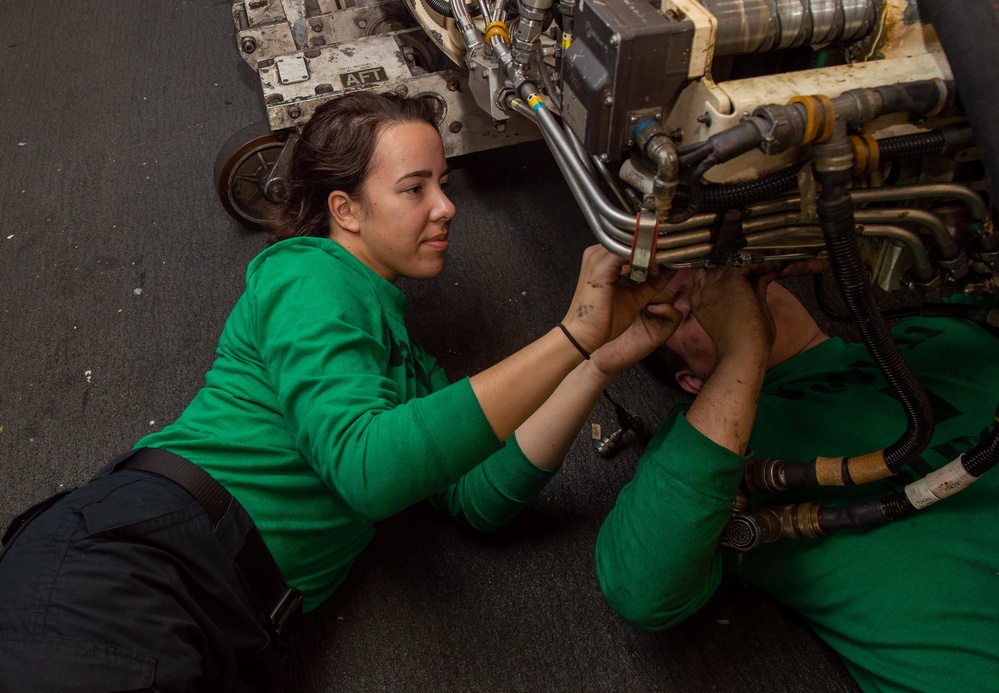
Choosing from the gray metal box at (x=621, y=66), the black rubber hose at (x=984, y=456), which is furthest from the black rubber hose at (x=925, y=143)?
the black rubber hose at (x=984, y=456)

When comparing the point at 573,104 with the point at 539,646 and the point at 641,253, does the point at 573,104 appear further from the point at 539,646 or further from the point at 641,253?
the point at 539,646

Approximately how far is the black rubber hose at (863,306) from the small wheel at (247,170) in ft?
4.02

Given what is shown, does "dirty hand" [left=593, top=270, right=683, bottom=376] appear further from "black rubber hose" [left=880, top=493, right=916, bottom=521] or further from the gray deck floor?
the gray deck floor

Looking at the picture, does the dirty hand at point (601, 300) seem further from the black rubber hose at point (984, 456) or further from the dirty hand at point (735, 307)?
the black rubber hose at point (984, 456)

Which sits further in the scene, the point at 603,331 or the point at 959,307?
the point at 959,307

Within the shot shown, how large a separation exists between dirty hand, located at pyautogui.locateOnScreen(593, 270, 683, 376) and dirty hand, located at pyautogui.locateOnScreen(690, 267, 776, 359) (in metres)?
0.05

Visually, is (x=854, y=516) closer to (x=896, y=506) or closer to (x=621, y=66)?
(x=896, y=506)

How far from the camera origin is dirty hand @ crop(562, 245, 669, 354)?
82 centimetres

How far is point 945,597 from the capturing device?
0.91 meters

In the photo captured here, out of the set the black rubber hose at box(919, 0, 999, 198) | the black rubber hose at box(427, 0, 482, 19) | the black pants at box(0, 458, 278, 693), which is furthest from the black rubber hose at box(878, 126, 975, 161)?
the black pants at box(0, 458, 278, 693)

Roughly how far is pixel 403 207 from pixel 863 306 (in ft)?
2.21

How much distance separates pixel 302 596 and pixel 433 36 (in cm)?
101

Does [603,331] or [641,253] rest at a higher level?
[641,253]

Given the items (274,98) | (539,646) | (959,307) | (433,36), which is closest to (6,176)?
(274,98)
